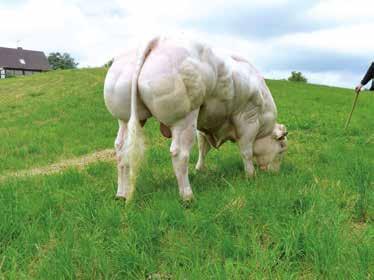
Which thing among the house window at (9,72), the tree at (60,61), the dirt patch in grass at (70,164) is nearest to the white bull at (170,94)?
the dirt patch in grass at (70,164)

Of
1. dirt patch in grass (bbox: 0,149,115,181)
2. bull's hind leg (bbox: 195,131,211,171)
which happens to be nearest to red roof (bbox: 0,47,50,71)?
dirt patch in grass (bbox: 0,149,115,181)

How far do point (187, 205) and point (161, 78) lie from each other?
1.43 meters

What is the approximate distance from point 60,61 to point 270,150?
9457cm

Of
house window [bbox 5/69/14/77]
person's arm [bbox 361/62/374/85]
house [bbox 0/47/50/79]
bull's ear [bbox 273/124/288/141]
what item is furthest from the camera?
house [bbox 0/47/50/79]

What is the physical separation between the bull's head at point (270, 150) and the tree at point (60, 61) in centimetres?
9109

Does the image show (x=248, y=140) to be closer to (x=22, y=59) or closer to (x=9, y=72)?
(x=9, y=72)

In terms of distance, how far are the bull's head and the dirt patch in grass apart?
120 inches

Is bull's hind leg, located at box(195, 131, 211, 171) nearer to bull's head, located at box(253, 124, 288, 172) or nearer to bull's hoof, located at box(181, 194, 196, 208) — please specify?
bull's head, located at box(253, 124, 288, 172)

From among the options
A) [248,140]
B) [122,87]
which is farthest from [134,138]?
[248,140]

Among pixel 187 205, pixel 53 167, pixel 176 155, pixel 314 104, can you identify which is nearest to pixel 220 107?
pixel 176 155

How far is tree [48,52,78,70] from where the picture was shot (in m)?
93.7

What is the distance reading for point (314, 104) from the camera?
19.1 metres

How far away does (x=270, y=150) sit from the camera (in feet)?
22.9

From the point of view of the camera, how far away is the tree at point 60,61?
3688 inches
